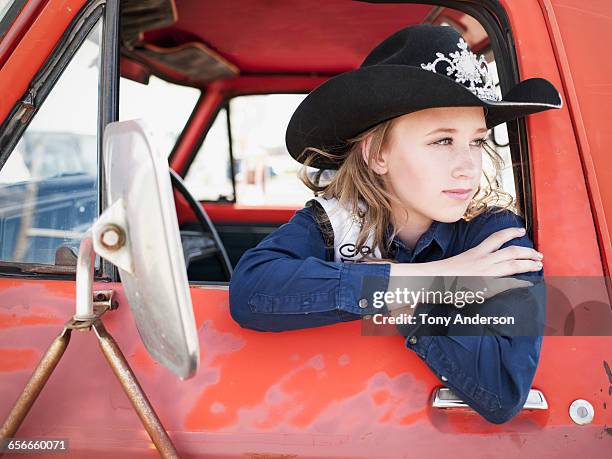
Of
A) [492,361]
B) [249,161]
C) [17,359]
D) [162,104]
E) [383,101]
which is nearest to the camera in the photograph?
[492,361]

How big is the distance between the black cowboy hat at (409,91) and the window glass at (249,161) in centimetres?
197

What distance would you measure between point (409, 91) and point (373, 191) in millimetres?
309

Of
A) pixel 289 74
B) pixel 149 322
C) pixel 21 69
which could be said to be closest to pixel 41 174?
pixel 21 69

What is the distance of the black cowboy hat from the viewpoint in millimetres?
1185

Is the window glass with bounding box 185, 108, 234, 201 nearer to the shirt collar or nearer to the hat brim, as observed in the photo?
the hat brim

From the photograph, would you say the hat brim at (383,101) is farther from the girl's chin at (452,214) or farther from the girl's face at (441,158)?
the girl's chin at (452,214)

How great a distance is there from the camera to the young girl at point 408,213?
1.10 meters

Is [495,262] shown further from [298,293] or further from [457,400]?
[298,293]

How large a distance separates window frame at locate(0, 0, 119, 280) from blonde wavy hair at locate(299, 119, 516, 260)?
493 millimetres

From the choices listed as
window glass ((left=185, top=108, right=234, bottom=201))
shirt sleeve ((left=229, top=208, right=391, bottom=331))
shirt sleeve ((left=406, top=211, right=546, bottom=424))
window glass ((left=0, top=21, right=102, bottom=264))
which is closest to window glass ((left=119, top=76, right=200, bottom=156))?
window glass ((left=185, top=108, right=234, bottom=201))

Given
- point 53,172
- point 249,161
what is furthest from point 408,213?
point 249,161

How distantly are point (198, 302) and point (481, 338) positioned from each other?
20.5 inches

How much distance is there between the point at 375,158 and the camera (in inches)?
57.9

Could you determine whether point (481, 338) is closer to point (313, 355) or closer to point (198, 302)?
point (313, 355)
